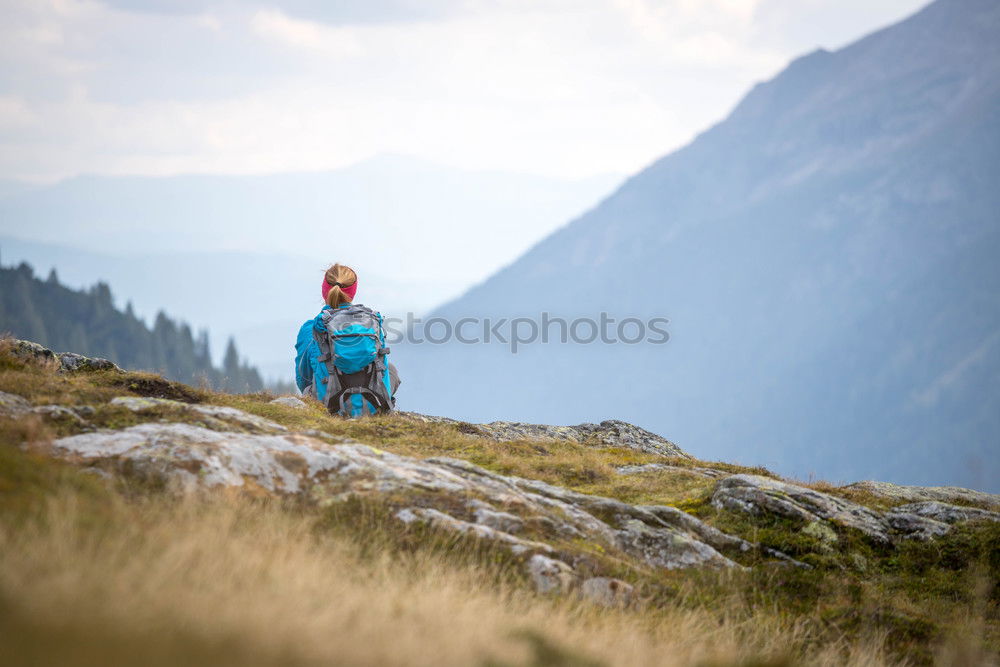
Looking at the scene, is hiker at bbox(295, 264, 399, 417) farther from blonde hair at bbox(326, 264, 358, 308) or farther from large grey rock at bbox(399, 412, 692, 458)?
large grey rock at bbox(399, 412, 692, 458)

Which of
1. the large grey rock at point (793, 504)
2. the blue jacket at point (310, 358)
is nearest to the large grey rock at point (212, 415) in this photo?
the blue jacket at point (310, 358)

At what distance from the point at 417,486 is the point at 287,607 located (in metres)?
3.99

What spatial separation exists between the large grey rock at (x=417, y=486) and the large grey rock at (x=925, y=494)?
5678 mm

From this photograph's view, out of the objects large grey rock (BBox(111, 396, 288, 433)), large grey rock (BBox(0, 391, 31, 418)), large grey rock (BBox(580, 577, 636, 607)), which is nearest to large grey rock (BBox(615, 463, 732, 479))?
large grey rock (BBox(580, 577, 636, 607))

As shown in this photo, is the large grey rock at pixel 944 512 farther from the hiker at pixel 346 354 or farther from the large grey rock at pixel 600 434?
the hiker at pixel 346 354

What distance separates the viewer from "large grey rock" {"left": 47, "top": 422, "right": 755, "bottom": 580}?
28.9ft

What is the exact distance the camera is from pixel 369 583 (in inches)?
284

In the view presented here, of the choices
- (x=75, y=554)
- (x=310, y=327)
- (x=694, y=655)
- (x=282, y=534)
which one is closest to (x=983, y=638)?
(x=694, y=655)

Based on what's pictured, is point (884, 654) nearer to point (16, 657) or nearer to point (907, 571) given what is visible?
point (907, 571)

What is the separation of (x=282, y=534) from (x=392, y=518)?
5.59ft

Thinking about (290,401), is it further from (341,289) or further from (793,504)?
(793,504)

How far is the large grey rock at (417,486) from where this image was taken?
880 cm

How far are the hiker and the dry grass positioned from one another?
633 centimetres

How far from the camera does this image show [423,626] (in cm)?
632
